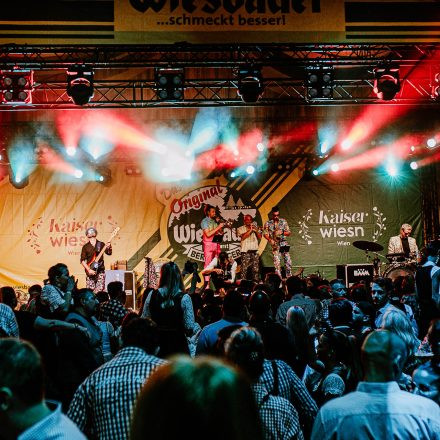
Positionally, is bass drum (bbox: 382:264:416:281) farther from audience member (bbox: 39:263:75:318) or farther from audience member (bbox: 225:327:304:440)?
audience member (bbox: 225:327:304:440)

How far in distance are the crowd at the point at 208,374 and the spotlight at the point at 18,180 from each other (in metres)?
11.8

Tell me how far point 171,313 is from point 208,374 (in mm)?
4377

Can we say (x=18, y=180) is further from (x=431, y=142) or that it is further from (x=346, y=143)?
(x=431, y=142)

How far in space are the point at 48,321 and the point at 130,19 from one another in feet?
24.4

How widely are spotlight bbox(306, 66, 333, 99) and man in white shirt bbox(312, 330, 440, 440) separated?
1024cm

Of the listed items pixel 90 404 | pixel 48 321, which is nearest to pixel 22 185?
pixel 48 321

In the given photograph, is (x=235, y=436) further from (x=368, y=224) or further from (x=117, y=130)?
(x=368, y=224)

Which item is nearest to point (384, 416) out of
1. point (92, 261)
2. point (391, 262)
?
point (391, 262)

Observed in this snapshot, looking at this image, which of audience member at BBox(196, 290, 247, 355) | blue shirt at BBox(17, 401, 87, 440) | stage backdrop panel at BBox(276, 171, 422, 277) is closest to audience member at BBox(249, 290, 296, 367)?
audience member at BBox(196, 290, 247, 355)

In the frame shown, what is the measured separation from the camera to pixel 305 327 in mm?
5285

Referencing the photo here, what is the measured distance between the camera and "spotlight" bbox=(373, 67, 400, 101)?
12430mm

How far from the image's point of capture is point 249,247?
17.5 metres

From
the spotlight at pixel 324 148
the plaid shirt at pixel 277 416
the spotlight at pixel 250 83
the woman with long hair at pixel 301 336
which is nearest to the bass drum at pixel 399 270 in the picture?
the spotlight at pixel 250 83

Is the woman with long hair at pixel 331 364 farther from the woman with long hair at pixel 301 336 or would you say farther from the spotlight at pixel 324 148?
the spotlight at pixel 324 148
